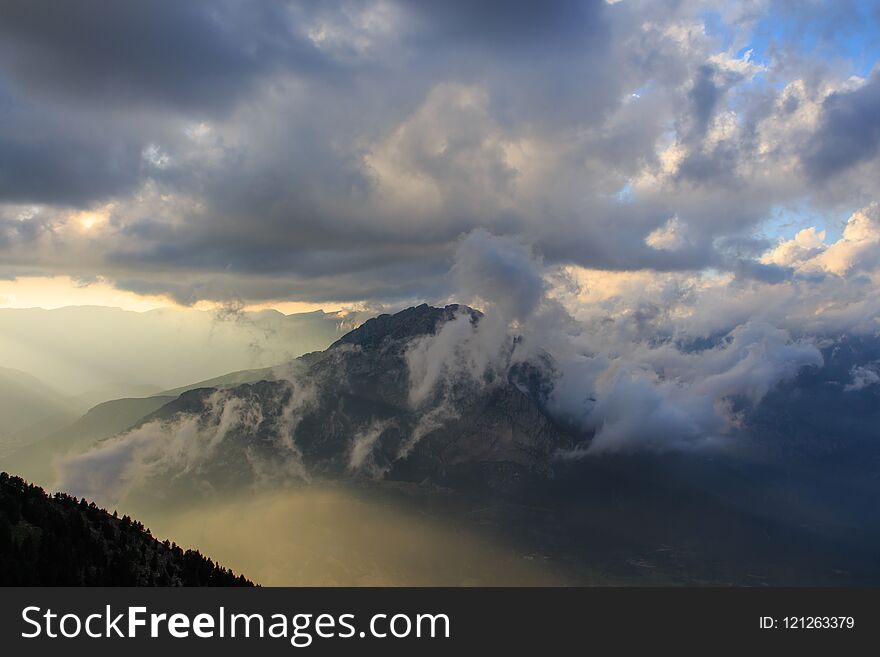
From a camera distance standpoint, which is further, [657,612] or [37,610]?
[657,612]

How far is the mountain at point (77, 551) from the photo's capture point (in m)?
116

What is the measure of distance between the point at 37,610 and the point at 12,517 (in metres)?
46.1

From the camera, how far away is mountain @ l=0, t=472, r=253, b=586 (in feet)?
380

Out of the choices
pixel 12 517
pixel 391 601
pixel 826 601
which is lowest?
pixel 826 601

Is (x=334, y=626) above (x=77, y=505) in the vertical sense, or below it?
below

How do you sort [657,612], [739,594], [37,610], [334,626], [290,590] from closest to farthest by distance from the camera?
[37,610]
[334,626]
[290,590]
[657,612]
[739,594]

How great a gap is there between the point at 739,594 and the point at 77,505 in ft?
496

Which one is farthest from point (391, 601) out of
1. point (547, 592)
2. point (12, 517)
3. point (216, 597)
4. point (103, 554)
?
point (12, 517)

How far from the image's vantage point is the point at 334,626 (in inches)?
3797

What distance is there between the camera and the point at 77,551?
12712 centimetres

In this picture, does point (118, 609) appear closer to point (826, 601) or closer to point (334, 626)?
point (334, 626)

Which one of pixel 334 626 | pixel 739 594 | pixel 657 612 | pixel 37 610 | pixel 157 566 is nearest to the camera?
pixel 37 610

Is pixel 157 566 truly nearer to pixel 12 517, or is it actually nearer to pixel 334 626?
pixel 12 517

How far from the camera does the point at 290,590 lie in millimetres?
105188
